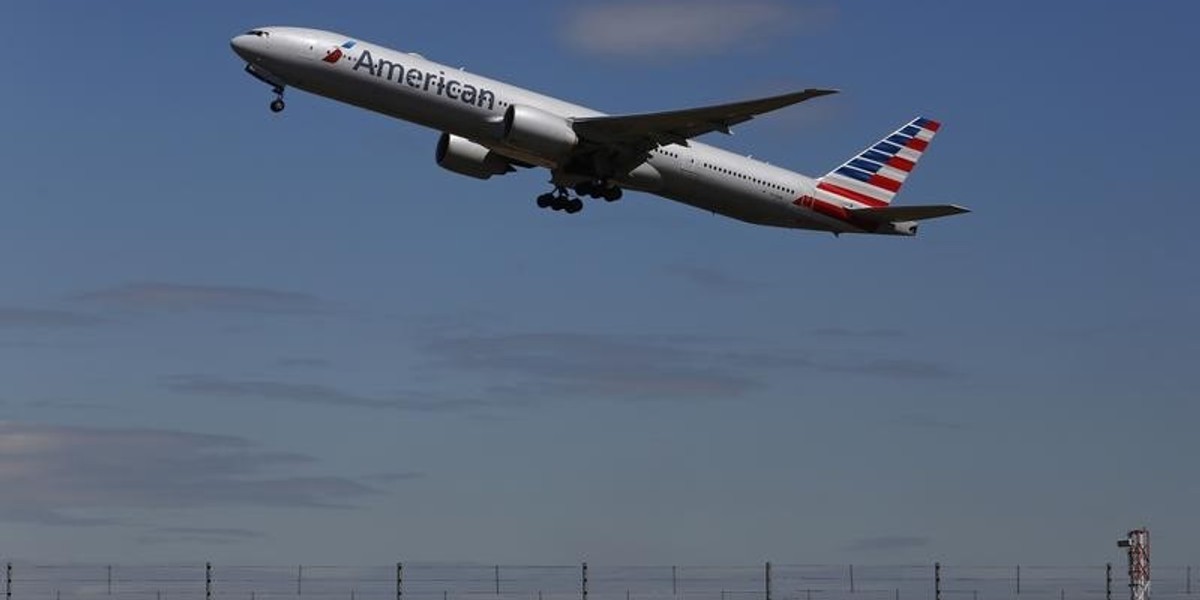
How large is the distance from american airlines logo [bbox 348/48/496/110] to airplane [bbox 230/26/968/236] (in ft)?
0.14

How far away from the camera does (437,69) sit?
63.6 meters

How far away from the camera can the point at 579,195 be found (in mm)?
69812

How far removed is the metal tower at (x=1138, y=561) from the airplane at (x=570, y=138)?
16.8 m

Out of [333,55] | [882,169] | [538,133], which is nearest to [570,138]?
[538,133]

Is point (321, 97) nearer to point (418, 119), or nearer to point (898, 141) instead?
point (418, 119)

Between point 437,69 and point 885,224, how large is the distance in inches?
737

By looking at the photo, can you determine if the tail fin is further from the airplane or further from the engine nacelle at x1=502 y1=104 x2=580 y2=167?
the engine nacelle at x1=502 y1=104 x2=580 y2=167

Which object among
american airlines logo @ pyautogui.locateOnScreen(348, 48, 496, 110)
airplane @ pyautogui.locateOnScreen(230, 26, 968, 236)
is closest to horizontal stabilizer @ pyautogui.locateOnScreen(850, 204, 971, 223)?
airplane @ pyautogui.locateOnScreen(230, 26, 968, 236)

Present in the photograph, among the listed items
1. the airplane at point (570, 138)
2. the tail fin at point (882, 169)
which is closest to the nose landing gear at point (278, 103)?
the airplane at point (570, 138)

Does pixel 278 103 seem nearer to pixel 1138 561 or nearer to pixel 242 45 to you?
pixel 242 45

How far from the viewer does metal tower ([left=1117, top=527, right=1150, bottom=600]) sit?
5403cm

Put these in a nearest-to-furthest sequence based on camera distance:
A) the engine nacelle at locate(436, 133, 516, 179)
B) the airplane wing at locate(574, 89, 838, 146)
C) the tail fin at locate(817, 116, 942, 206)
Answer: the airplane wing at locate(574, 89, 838, 146) < the engine nacelle at locate(436, 133, 516, 179) < the tail fin at locate(817, 116, 942, 206)

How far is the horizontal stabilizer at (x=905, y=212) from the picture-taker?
68812 mm

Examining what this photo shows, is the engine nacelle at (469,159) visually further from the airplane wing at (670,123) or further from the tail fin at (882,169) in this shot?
the tail fin at (882,169)
